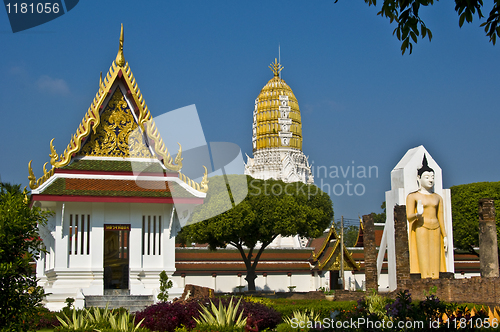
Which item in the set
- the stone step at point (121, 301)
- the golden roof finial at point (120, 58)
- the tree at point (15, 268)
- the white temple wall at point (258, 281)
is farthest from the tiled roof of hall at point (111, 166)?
the white temple wall at point (258, 281)

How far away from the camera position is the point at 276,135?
7369cm

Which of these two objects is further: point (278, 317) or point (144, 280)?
point (144, 280)

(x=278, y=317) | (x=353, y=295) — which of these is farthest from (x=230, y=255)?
(x=278, y=317)

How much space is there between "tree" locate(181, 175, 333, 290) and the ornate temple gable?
4.50 meters

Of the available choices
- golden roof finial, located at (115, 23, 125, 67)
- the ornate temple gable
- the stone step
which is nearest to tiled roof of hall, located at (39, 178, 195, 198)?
the stone step

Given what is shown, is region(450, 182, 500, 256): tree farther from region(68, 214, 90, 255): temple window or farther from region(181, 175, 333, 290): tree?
region(68, 214, 90, 255): temple window

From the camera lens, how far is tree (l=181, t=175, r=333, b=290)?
29.0m

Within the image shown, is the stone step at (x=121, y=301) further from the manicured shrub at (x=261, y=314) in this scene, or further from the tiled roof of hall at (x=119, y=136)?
the manicured shrub at (x=261, y=314)

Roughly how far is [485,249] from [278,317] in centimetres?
995

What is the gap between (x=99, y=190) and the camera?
19016 millimetres

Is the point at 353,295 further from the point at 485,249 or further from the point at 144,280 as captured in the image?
the point at 144,280

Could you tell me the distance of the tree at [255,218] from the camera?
95.0 feet

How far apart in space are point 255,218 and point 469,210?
19029mm

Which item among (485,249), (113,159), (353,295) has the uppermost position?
(113,159)
